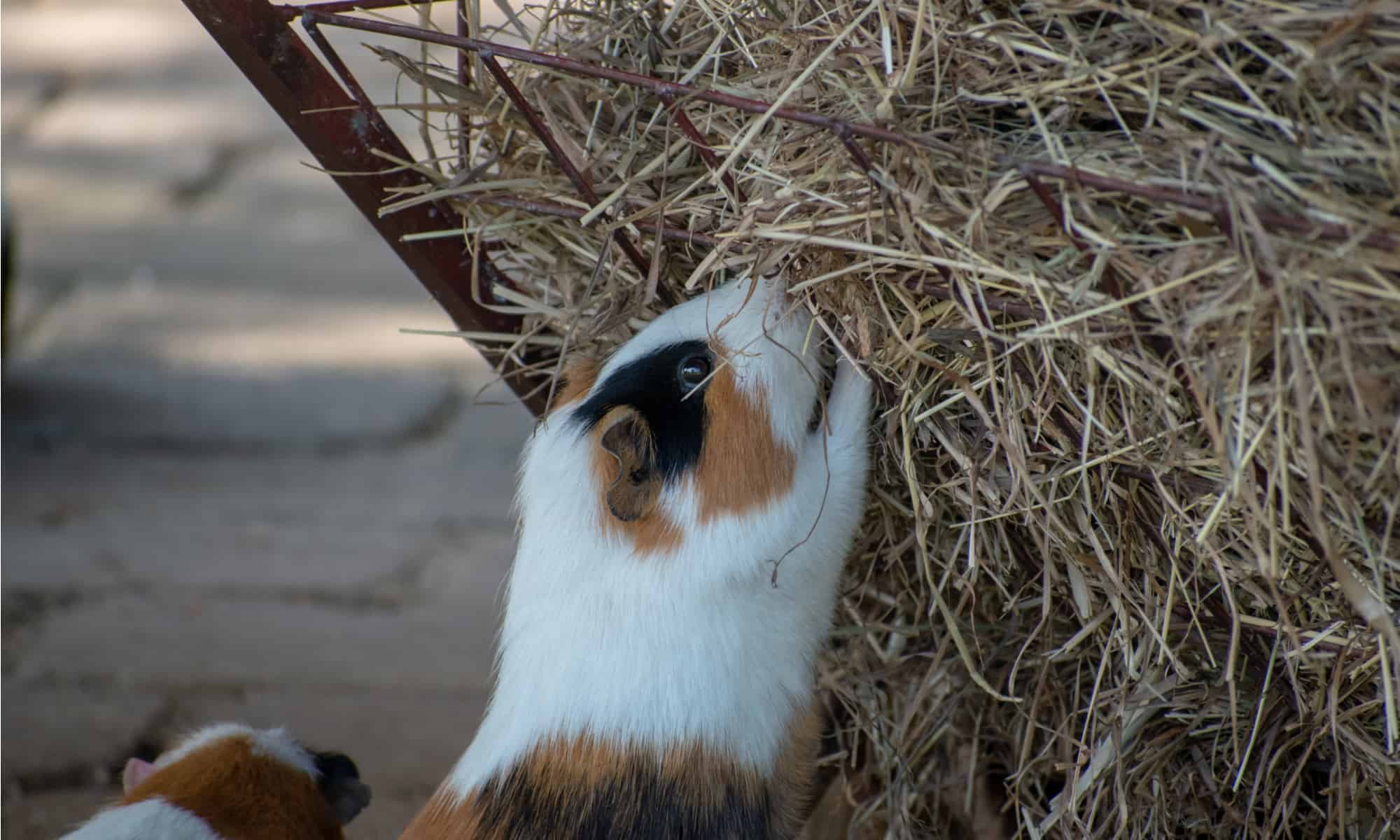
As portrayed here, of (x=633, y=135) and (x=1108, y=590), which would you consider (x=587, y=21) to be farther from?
(x=1108, y=590)

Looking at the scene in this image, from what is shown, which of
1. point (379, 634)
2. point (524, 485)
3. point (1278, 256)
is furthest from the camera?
point (379, 634)

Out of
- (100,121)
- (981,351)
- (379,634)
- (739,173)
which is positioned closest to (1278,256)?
(981,351)

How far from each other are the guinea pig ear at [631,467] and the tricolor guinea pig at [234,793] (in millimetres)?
760

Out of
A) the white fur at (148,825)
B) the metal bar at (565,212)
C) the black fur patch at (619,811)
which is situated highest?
the metal bar at (565,212)

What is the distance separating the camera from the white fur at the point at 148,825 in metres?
2.03

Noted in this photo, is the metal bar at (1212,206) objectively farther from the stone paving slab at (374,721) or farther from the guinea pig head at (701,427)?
the stone paving slab at (374,721)

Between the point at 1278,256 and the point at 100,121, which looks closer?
the point at 1278,256

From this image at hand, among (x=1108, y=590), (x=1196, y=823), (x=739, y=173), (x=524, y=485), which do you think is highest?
(x=739, y=173)

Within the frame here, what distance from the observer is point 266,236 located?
582cm

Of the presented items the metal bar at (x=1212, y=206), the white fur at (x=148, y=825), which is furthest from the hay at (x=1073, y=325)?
the white fur at (x=148, y=825)

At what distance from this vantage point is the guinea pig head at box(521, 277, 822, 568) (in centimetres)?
200

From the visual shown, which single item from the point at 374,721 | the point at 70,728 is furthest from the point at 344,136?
the point at 70,728

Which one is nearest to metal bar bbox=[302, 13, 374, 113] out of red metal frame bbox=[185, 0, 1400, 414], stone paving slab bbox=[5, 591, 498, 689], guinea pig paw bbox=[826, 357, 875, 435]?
red metal frame bbox=[185, 0, 1400, 414]

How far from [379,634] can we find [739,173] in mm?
2114
